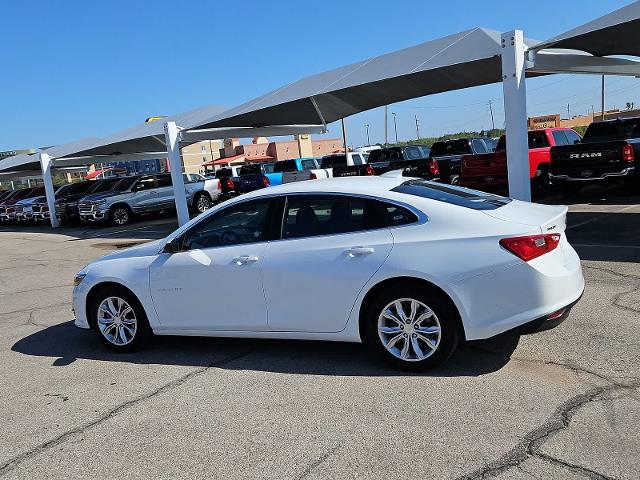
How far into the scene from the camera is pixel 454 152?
750 inches

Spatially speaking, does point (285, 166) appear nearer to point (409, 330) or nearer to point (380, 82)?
point (380, 82)

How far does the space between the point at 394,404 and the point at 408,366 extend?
530 millimetres

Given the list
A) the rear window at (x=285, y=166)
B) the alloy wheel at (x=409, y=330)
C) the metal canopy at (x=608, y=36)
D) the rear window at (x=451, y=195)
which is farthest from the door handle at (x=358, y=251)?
the rear window at (x=285, y=166)

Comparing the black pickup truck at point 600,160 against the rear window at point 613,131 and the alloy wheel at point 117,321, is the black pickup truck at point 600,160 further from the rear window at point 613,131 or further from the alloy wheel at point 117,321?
the alloy wheel at point 117,321

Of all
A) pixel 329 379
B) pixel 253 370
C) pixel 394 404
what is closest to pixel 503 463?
pixel 394 404

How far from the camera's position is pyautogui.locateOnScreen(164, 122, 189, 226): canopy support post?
16.9 meters

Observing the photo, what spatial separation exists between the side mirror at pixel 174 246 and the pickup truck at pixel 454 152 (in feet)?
44.0

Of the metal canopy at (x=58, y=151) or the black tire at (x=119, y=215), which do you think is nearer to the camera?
the black tire at (x=119, y=215)

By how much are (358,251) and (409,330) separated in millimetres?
716

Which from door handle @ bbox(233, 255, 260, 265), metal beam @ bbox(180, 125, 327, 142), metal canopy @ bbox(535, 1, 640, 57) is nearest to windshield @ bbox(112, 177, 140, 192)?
metal beam @ bbox(180, 125, 327, 142)

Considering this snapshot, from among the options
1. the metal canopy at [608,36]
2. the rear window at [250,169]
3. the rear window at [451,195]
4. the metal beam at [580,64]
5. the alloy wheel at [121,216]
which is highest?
the metal canopy at [608,36]

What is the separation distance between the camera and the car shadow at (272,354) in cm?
459

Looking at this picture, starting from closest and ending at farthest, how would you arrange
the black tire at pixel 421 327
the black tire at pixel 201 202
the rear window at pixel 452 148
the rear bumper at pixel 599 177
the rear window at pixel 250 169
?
the black tire at pixel 421 327, the rear bumper at pixel 599 177, the rear window at pixel 452 148, the black tire at pixel 201 202, the rear window at pixel 250 169

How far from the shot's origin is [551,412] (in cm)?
368
